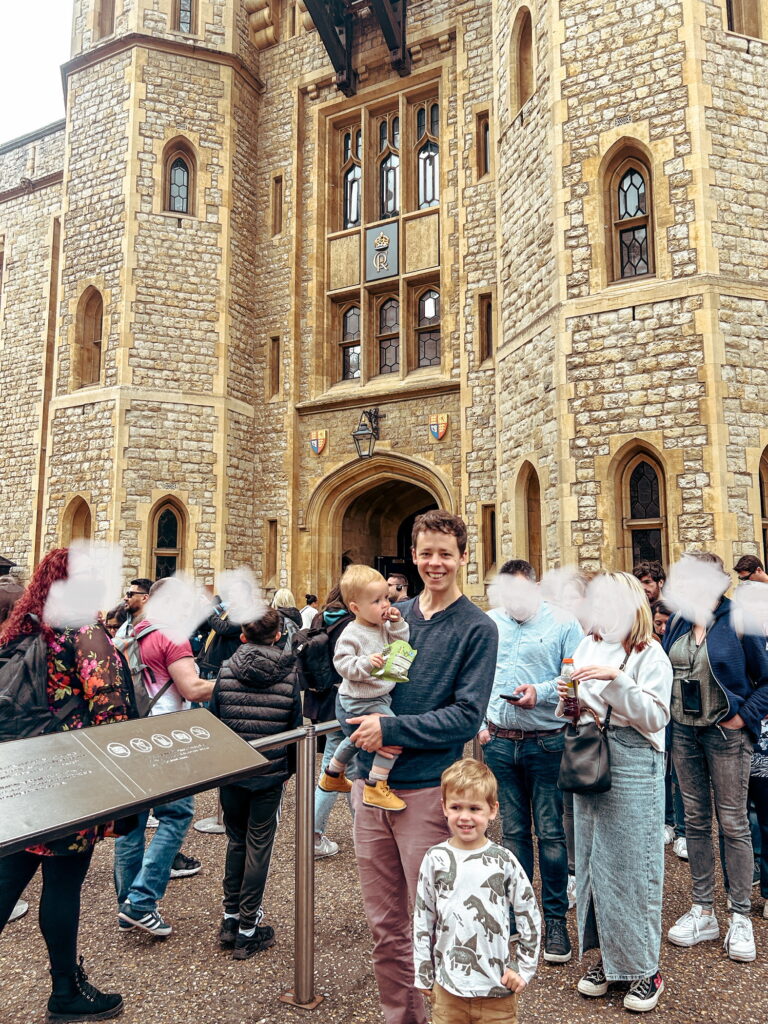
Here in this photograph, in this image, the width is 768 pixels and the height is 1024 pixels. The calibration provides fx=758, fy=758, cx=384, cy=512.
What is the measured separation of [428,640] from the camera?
2.56 metres

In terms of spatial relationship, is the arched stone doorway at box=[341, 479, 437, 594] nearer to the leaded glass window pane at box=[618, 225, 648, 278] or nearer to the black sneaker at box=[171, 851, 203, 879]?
→ the leaded glass window pane at box=[618, 225, 648, 278]

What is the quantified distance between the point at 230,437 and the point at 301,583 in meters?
2.77

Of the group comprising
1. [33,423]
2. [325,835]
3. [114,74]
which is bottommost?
[325,835]

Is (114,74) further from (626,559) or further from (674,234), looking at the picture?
(626,559)

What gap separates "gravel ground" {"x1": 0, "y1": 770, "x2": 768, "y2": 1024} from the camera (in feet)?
9.65

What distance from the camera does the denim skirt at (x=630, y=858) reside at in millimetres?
2977

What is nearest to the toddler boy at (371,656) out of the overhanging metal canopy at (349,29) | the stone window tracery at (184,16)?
the overhanging metal canopy at (349,29)

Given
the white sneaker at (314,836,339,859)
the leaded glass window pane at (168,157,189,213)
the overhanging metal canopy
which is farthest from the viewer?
the leaded glass window pane at (168,157,189,213)

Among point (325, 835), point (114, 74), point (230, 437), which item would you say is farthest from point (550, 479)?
point (114, 74)

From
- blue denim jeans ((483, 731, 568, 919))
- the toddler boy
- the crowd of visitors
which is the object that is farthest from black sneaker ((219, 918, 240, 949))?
the toddler boy

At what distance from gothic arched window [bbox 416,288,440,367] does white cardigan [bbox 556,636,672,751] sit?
399 inches

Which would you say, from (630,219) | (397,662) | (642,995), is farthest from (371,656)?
(630,219)

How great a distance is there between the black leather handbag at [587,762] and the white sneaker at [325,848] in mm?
2297

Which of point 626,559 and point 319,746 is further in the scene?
point 626,559
